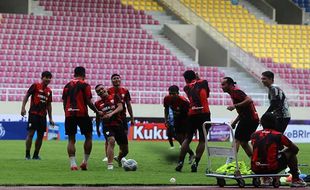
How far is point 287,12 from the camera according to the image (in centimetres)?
5422

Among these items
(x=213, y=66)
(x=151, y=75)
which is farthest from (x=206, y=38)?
(x=151, y=75)

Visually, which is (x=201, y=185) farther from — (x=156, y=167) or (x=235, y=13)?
(x=235, y=13)

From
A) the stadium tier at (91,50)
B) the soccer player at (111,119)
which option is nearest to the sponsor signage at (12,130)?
the stadium tier at (91,50)

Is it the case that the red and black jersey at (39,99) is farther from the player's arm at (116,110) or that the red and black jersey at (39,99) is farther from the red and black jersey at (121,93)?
the player's arm at (116,110)

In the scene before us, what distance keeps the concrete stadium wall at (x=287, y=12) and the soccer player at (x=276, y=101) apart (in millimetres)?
36368

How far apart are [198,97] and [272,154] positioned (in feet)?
15.6

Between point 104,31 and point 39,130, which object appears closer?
point 39,130

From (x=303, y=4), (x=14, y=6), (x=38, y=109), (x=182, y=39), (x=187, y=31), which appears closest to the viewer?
(x=38, y=109)

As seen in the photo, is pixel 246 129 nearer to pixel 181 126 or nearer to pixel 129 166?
pixel 129 166

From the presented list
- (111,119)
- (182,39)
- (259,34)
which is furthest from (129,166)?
(259,34)

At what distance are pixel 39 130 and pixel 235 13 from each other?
99.6 feet

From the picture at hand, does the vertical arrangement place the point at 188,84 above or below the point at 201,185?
above

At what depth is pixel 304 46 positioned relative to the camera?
1982 inches

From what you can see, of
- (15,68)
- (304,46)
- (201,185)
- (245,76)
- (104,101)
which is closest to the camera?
(201,185)
